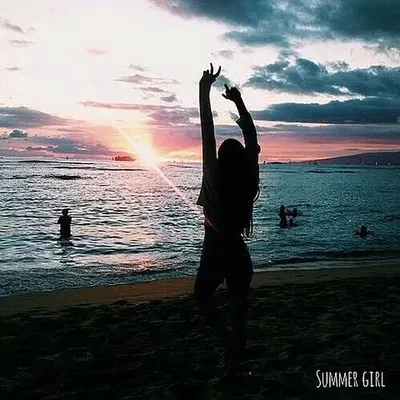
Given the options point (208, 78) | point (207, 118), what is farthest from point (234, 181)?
point (208, 78)

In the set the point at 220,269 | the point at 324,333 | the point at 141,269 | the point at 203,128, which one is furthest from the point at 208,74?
the point at 141,269

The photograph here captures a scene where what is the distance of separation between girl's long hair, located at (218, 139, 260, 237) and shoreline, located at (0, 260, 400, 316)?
21.0 feet

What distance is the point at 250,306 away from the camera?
8.78 meters

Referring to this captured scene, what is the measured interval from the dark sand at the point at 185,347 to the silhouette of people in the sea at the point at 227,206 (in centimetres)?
92

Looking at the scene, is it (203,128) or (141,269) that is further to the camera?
(141,269)

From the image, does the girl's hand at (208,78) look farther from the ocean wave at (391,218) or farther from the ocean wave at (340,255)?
the ocean wave at (391,218)

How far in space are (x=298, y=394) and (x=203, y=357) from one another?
1494mm

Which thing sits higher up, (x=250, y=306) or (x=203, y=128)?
(x=203, y=128)

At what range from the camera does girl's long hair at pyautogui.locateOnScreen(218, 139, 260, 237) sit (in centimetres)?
406

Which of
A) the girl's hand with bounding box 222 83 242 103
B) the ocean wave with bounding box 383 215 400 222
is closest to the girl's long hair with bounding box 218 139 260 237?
the girl's hand with bounding box 222 83 242 103

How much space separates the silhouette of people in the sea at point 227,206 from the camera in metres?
3.96

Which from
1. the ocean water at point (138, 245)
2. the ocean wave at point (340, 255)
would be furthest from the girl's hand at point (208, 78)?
the ocean wave at point (340, 255)

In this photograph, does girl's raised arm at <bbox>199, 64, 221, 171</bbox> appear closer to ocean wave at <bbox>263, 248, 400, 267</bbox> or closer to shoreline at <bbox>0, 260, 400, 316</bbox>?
shoreline at <bbox>0, 260, 400, 316</bbox>

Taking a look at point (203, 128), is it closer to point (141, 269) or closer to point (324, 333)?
point (324, 333)
